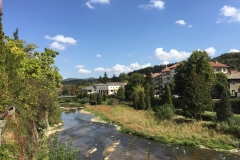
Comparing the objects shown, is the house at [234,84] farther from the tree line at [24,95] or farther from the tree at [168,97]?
the tree line at [24,95]

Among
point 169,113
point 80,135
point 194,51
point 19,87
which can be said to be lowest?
point 80,135

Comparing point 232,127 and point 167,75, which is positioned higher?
point 167,75

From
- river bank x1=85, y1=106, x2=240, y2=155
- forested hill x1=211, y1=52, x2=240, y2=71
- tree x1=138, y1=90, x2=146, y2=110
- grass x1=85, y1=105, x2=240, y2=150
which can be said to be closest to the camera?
river bank x1=85, y1=106, x2=240, y2=155

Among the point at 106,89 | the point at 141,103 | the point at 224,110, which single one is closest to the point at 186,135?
the point at 224,110

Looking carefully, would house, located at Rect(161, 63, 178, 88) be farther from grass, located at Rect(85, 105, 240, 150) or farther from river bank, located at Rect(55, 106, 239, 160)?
river bank, located at Rect(55, 106, 239, 160)

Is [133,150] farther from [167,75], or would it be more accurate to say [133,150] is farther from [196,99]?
[167,75]

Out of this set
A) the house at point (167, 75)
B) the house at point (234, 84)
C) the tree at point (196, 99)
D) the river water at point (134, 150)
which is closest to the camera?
the river water at point (134, 150)

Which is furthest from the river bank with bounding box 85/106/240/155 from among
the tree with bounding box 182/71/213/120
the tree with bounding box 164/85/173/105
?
the tree with bounding box 164/85/173/105

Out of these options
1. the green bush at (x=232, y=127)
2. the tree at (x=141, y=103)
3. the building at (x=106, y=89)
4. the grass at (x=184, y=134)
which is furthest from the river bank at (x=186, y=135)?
the building at (x=106, y=89)

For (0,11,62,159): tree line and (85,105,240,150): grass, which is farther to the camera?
(85,105,240,150): grass

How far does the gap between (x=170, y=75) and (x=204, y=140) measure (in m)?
64.7

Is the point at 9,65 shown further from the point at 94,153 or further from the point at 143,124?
the point at 143,124

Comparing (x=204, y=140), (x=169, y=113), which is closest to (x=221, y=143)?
(x=204, y=140)

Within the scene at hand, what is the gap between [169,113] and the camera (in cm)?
2750
